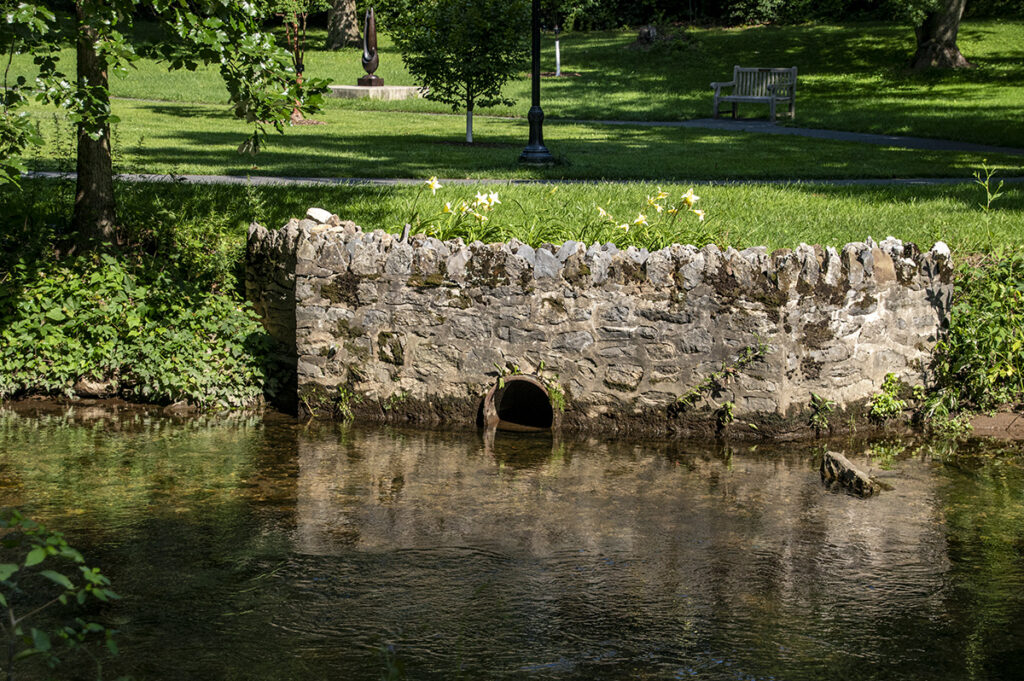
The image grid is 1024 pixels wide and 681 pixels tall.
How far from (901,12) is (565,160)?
1477 cm

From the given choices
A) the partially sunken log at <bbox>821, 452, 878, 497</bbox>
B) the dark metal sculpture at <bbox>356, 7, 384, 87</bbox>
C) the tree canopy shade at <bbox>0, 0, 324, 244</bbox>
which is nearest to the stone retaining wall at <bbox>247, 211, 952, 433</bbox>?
the partially sunken log at <bbox>821, 452, 878, 497</bbox>

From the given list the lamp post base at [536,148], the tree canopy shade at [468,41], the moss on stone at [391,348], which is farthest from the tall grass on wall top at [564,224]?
the tree canopy shade at [468,41]

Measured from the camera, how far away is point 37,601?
5234 millimetres

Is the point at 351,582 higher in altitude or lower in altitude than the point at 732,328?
lower

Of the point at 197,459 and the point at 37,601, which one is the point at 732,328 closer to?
the point at 197,459

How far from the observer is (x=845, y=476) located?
709cm

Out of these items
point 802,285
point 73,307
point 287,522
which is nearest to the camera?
point 287,522

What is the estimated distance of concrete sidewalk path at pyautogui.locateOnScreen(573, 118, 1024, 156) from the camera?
18.4 m

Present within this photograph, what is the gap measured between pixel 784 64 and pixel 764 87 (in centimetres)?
664

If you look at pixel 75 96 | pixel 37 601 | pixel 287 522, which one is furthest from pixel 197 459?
pixel 75 96

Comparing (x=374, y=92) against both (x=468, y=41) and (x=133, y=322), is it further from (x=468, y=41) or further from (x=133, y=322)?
(x=133, y=322)

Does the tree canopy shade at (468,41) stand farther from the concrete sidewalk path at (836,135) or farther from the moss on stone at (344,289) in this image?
the moss on stone at (344,289)

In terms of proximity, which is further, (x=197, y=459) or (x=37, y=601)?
(x=197, y=459)

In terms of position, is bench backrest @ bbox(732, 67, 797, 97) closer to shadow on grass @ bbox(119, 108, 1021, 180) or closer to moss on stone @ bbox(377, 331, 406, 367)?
shadow on grass @ bbox(119, 108, 1021, 180)
